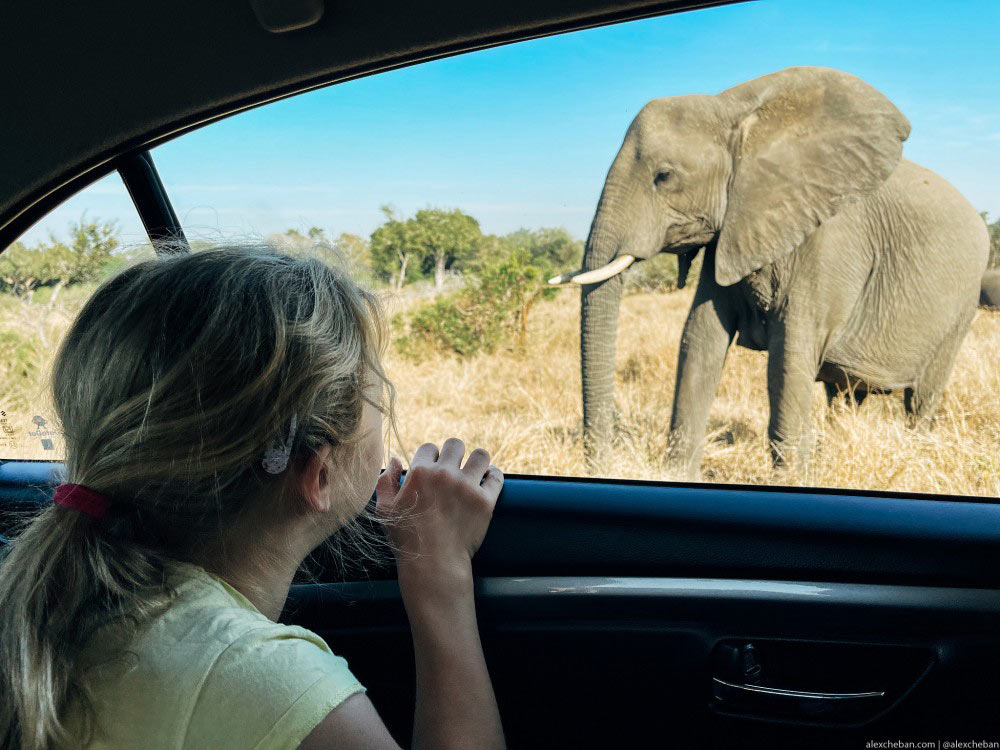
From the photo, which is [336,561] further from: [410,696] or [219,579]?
[219,579]

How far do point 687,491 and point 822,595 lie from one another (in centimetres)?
27

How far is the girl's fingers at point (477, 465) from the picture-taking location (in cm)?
131

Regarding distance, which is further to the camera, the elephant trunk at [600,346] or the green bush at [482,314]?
the green bush at [482,314]

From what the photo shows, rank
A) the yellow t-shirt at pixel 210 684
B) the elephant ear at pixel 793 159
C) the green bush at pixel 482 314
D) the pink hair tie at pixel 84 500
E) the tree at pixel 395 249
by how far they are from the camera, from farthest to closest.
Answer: the green bush at pixel 482 314
the elephant ear at pixel 793 159
the tree at pixel 395 249
the pink hair tie at pixel 84 500
the yellow t-shirt at pixel 210 684

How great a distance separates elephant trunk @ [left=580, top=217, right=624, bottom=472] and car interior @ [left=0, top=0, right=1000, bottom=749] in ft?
7.07

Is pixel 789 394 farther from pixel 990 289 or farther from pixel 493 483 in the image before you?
pixel 493 483

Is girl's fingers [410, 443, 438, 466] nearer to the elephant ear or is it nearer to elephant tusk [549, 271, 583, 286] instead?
elephant tusk [549, 271, 583, 286]

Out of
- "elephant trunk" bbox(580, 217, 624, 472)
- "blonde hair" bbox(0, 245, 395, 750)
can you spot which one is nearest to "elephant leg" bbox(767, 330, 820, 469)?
"elephant trunk" bbox(580, 217, 624, 472)

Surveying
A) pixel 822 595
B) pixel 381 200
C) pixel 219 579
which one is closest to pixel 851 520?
pixel 822 595

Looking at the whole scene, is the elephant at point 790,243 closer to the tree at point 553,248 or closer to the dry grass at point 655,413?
the dry grass at point 655,413

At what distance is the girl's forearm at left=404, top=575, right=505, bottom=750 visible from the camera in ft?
3.39

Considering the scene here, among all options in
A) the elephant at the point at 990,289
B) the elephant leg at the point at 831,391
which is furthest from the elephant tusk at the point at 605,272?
the elephant at the point at 990,289

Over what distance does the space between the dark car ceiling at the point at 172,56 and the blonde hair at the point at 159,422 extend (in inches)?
21.8

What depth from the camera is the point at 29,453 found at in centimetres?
180
